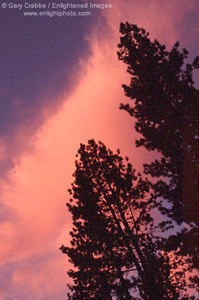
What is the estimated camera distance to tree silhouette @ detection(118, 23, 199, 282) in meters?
11.3

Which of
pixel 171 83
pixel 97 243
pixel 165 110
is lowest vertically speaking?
pixel 97 243

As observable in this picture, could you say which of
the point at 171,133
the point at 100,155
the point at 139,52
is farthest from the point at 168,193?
the point at 139,52

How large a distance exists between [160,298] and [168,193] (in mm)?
6502

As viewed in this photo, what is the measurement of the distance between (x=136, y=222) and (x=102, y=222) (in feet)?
6.83

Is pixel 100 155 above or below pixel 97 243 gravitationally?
above

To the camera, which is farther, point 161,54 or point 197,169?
point 161,54

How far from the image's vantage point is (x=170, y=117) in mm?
11914

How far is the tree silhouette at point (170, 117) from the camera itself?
37.0ft

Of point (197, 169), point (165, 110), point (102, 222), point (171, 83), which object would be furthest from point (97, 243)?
point (171, 83)

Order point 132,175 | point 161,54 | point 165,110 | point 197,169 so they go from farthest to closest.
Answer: point 132,175 → point 161,54 → point 165,110 → point 197,169

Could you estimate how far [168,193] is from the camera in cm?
1186

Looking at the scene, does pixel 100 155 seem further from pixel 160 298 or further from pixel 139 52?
pixel 160 298

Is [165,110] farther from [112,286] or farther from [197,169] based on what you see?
[112,286]

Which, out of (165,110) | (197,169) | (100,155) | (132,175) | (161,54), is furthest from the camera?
(100,155)
